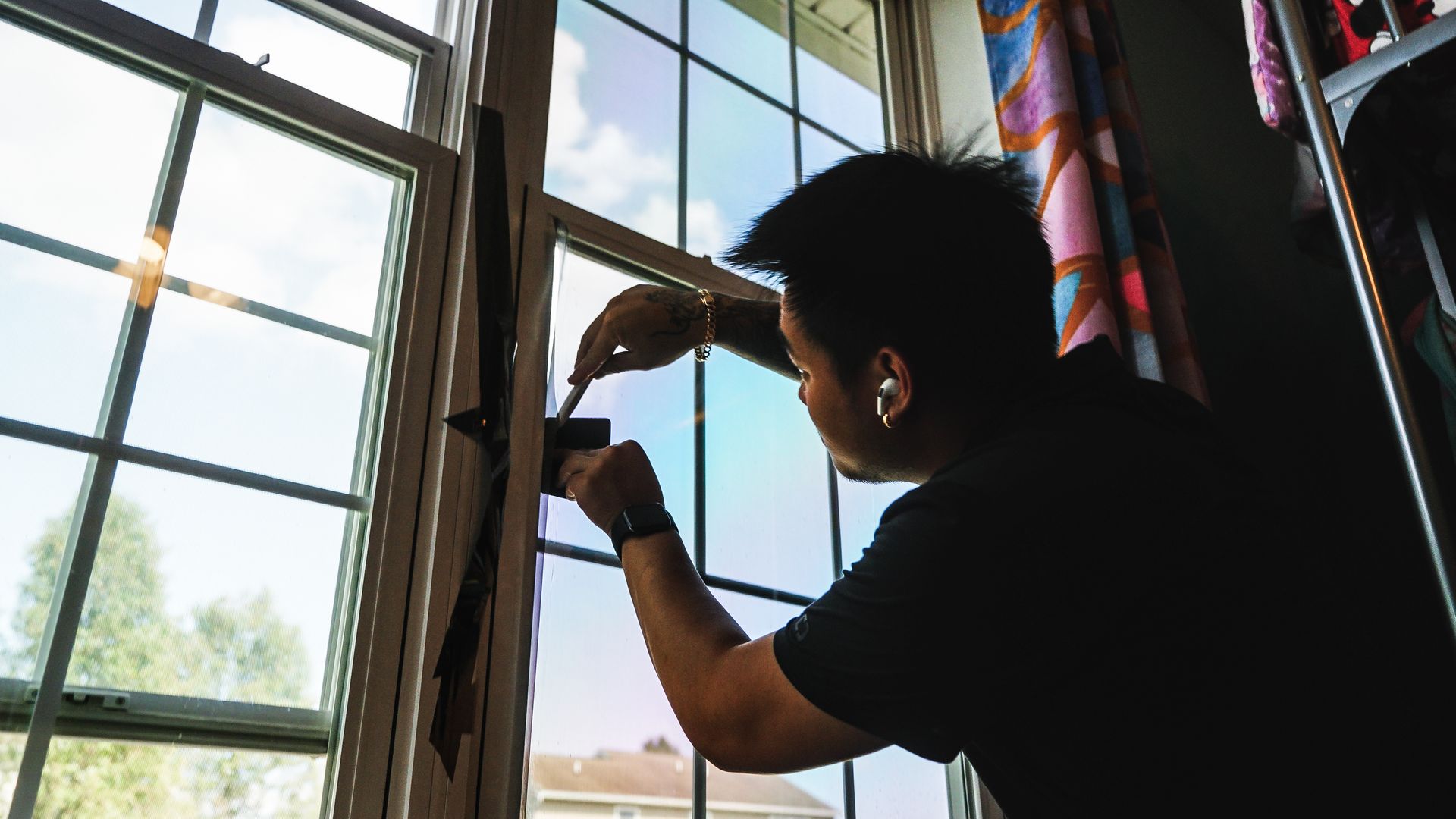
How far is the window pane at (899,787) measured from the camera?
1.44m

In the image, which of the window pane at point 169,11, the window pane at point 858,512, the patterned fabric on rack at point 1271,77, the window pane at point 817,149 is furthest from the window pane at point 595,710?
the patterned fabric on rack at point 1271,77

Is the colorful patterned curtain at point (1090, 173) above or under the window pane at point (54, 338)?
above

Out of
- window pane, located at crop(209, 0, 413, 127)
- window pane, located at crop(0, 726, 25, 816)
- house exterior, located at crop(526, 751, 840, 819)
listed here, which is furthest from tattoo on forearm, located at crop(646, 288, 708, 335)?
window pane, located at crop(0, 726, 25, 816)

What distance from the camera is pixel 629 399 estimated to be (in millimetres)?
1355

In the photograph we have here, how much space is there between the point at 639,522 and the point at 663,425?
1.33 ft

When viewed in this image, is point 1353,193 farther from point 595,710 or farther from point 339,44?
point 339,44

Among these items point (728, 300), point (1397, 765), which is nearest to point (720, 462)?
point (728, 300)

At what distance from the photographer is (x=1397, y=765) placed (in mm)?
749

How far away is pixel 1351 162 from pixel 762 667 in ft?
4.11

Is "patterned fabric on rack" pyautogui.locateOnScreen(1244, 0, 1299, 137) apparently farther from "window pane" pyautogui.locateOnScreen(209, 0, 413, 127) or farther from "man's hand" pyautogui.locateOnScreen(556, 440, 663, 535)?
"window pane" pyautogui.locateOnScreen(209, 0, 413, 127)

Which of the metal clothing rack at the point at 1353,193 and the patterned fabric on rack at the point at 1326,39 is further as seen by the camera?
the patterned fabric on rack at the point at 1326,39

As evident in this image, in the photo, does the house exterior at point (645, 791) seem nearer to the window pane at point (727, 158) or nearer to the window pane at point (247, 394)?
the window pane at point (247, 394)

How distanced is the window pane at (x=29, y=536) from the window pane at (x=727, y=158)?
85 centimetres

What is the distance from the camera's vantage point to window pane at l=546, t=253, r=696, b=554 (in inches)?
51.4
